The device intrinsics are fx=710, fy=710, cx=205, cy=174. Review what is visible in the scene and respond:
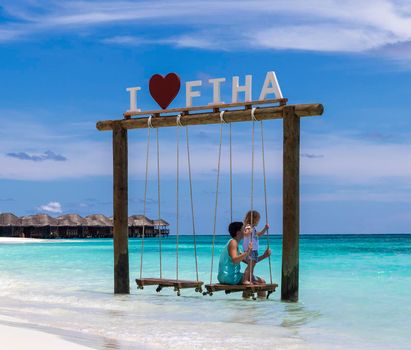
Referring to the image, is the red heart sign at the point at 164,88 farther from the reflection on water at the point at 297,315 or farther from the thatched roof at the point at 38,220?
the thatched roof at the point at 38,220

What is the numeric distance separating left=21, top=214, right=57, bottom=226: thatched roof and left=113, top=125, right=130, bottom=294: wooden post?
282ft

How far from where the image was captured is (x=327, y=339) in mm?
9523

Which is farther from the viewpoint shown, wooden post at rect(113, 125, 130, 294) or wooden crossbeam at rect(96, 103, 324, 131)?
wooden post at rect(113, 125, 130, 294)

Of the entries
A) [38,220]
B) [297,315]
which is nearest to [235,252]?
[297,315]

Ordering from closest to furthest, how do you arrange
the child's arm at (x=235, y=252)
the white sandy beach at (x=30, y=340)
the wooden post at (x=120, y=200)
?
the white sandy beach at (x=30, y=340) → the child's arm at (x=235, y=252) → the wooden post at (x=120, y=200)

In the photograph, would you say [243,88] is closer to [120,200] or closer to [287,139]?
[287,139]

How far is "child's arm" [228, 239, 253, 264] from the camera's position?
11.7m

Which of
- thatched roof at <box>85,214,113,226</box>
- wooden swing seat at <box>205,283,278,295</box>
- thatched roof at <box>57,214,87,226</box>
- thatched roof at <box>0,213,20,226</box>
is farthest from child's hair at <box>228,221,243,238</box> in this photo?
thatched roof at <box>85,214,113,226</box>

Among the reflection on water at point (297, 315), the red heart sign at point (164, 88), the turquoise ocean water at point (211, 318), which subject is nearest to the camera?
the turquoise ocean water at point (211, 318)

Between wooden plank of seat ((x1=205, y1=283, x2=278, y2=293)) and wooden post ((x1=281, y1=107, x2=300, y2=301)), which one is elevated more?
wooden post ((x1=281, y1=107, x2=300, y2=301))

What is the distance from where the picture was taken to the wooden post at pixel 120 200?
1321 cm

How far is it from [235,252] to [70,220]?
89960 mm

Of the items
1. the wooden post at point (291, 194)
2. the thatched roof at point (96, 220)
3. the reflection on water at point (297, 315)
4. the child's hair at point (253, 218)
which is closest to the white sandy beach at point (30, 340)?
the reflection on water at point (297, 315)

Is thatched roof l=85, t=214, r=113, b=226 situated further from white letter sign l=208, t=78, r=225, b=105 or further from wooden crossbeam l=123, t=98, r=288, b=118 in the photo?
white letter sign l=208, t=78, r=225, b=105
